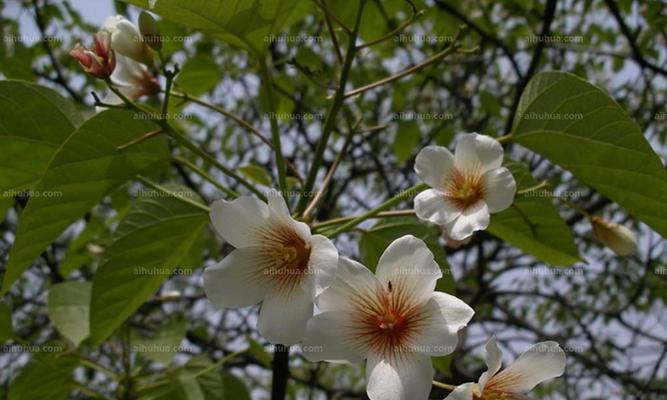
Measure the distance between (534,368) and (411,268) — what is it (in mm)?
281

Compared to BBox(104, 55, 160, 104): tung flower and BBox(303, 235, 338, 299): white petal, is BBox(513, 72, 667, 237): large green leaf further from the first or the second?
BBox(104, 55, 160, 104): tung flower

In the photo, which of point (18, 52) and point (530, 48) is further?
point (530, 48)

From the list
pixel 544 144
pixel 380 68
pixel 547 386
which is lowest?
pixel 547 386

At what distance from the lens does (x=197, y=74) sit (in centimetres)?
198

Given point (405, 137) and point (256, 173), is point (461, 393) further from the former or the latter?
point (405, 137)

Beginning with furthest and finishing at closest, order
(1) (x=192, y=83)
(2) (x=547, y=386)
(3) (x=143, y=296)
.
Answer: (2) (x=547, y=386)
(1) (x=192, y=83)
(3) (x=143, y=296)

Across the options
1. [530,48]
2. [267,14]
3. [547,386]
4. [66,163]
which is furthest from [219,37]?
[547,386]

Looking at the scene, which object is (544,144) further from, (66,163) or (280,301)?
(66,163)

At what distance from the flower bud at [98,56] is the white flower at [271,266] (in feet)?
1.27

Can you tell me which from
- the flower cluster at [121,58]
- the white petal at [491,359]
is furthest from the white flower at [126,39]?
the white petal at [491,359]

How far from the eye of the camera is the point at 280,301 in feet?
3.32

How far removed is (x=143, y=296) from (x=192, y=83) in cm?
91

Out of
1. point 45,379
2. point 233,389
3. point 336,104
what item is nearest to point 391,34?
point 336,104

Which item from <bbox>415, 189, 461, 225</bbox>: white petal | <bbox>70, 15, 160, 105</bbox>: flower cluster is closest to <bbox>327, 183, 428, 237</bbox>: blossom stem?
<bbox>415, 189, 461, 225</bbox>: white petal
